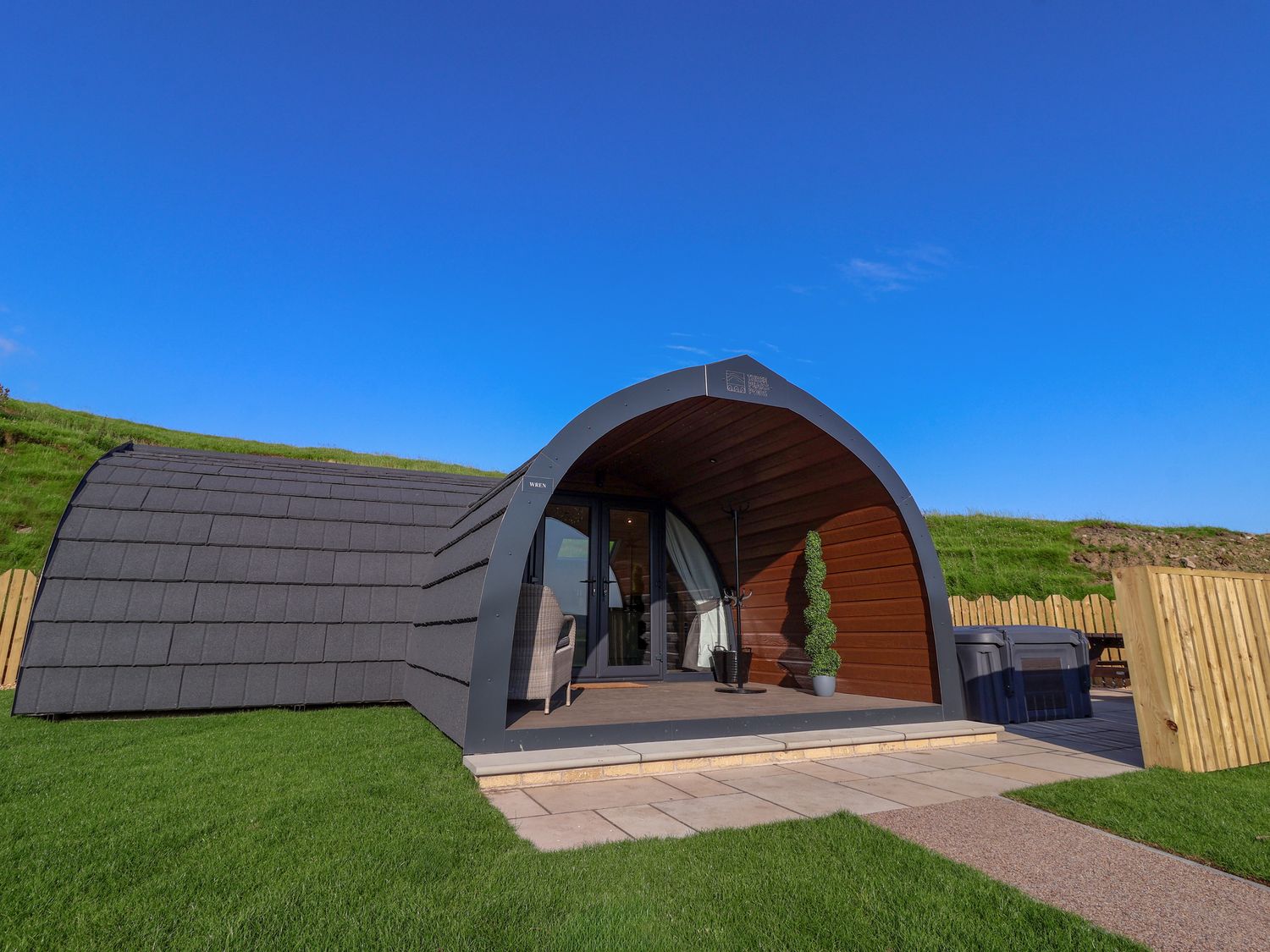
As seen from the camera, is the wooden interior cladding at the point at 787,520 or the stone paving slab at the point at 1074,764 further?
the wooden interior cladding at the point at 787,520

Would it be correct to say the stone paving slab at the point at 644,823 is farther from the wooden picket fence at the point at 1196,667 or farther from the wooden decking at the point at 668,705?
the wooden picket fence at the point at 1196,667

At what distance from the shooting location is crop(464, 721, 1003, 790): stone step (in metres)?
3.51

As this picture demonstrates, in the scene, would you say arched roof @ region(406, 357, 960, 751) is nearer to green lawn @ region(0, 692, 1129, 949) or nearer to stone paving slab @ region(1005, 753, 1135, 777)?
green lawn @ region(0, 692, 1129, 949)

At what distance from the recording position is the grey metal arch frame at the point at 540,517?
376 cm

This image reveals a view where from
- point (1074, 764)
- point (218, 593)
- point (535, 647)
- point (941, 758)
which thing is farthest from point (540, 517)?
point (1074, 764)

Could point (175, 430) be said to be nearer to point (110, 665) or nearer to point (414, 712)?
point (110, 665)

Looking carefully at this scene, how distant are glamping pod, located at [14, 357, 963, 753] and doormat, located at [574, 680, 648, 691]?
51 millimetres

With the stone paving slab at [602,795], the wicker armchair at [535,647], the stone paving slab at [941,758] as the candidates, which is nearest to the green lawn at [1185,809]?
the stone paving slab at [941,758]

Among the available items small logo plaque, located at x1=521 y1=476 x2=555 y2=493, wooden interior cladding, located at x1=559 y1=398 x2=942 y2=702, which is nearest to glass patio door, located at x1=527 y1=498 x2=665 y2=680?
wooden interior cladding, located at x1=559 y1=398 x2=942 y2=702

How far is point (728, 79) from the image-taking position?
9602 millimetres

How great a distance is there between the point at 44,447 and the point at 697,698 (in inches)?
604

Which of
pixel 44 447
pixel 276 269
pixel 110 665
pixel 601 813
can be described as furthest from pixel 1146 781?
pixel 44 447

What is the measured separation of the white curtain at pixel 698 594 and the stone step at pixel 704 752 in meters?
3.12

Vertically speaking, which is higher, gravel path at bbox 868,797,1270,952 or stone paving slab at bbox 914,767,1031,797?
gravel path at bbox 868,797,1270,952
